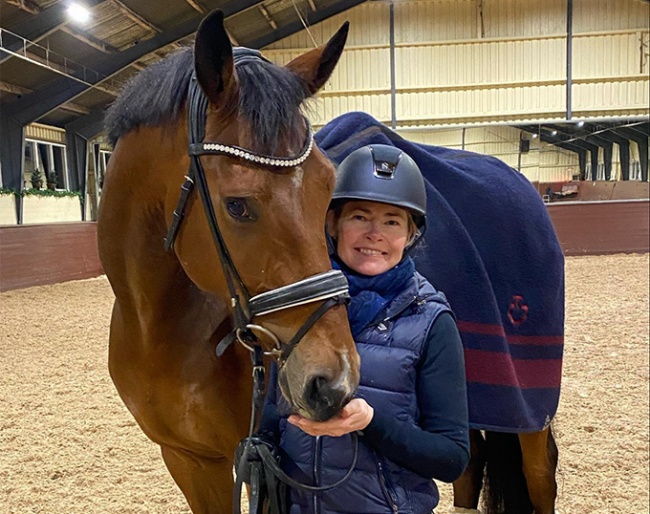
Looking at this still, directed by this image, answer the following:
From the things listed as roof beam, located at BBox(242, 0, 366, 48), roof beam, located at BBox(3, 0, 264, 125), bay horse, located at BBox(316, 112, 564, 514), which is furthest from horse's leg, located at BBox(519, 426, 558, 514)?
roof beam, located at BBox(242, 0, 366, 48)

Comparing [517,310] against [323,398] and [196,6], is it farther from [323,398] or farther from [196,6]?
[196,6]

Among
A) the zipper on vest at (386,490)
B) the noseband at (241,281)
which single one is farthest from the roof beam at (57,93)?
the zipper on vest at (386,490)

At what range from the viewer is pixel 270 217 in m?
0.95

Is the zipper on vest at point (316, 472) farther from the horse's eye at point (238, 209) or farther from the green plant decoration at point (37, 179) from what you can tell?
the green plant decoration at point (37, 179)

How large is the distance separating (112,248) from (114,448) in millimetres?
1810

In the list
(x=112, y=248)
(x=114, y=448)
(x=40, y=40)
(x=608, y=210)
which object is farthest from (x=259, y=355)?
(x=608, y=210)

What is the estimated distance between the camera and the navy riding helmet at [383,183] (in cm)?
108

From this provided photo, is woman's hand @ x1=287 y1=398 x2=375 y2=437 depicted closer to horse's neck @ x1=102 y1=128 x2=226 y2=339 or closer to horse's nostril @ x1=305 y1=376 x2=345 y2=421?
horse's nostril @ x1=305 y1=376 x2=345 y2=421

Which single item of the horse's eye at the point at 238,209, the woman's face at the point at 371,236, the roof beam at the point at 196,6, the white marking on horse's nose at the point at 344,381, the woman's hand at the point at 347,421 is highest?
the roof beam at the point at 196,6

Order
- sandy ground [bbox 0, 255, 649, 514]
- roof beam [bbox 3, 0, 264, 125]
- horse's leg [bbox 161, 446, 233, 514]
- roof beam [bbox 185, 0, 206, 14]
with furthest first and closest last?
1. roof beam [bbox 185, 0, 206, 14]
2. sandy ground [bbox 0, 255, 649, 514]
3. horse's leg [bbox 161, 446, 233, 514]
4. roof beam [bbox 3, 0, 264, 125]

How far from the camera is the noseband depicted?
920 mm

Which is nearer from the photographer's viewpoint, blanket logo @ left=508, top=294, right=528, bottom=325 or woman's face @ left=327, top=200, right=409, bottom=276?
woman's face @ left=327, top=200, right=409, bottom=276

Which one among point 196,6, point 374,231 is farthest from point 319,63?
point 196,6

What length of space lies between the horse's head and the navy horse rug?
2.12 ft
